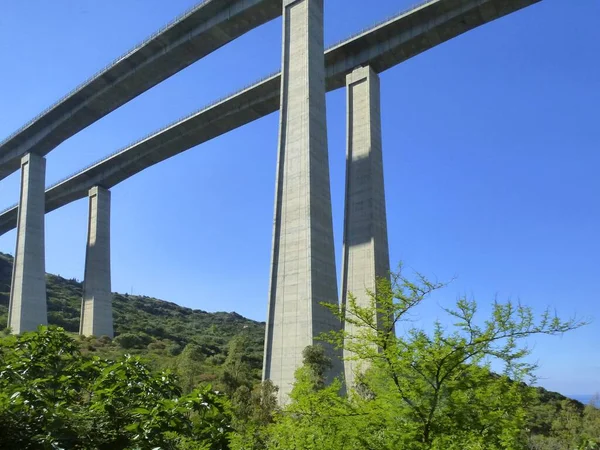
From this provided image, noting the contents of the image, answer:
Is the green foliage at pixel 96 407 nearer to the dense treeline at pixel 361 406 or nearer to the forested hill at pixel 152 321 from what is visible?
the dense treeline at pixel 361 406

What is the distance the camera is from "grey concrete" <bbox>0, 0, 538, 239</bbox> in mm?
27953

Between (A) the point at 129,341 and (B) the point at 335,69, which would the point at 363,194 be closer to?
(B) the point at 335,69

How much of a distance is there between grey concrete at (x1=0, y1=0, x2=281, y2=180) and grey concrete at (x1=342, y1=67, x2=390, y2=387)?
7.01 m

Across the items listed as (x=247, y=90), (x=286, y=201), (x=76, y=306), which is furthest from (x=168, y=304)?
(x=286, y=201)

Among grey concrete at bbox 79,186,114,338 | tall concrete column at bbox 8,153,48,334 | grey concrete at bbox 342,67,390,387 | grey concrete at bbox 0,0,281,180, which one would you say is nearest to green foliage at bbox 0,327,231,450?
grey concrete at bbox 342,67,390,387

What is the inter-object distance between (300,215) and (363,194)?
635 centimetres

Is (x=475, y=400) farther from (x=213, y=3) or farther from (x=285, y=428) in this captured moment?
(x=213, y=3)

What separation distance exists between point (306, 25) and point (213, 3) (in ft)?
22.3

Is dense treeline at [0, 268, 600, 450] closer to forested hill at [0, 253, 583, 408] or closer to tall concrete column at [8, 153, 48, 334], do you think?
forested hill at [0, 253, 583, 408]

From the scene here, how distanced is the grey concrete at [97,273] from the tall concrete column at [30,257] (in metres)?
4.19

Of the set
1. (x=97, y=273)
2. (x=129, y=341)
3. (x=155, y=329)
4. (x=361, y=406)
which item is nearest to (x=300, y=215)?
(x=361, y=406)

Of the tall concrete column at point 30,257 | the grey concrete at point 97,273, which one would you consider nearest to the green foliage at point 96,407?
the tall concrete column at point 30,257

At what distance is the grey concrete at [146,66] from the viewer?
99.2ft

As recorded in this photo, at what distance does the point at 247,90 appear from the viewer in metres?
35.1
